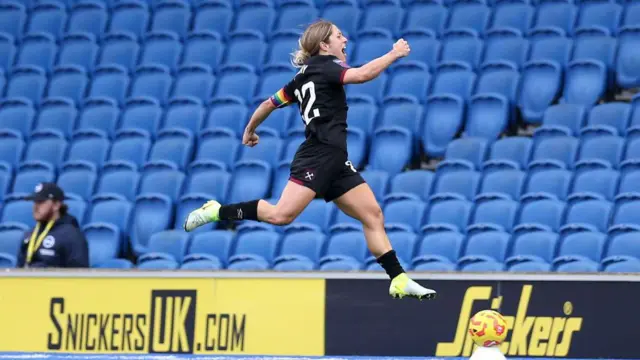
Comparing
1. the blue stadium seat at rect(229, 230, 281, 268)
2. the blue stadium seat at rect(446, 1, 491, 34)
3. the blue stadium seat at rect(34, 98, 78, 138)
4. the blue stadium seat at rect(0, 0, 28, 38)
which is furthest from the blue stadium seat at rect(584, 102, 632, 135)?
the blue stadium seat at rect(0, 0, 28, 38)

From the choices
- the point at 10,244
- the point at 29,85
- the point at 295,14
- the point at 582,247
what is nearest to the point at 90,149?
the point at 29,85

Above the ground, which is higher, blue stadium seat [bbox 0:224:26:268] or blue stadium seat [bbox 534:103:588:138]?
blue stadium seat [bbox 534:103:588:138]

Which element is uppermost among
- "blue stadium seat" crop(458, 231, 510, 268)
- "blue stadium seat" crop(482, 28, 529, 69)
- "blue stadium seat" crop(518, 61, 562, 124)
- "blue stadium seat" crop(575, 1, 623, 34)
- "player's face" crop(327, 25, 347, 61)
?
"blue stadium seat" crop(575, 1, 623, 34)

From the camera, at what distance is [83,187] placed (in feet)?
46.4

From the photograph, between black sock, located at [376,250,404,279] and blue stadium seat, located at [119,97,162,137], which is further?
blue stadium seat, located at [119,97,162,137]

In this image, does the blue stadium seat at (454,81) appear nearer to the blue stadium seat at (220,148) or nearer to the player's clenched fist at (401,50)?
the blue stadium seat at (220,148)

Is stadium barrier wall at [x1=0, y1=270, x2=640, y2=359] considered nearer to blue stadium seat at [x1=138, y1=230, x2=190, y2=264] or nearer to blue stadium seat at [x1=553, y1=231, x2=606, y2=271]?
blue stadium seat at [x1=553, y1=231, x2=606, y2=271]

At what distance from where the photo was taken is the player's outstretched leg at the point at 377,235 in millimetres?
7863

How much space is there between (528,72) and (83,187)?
16.8 feet

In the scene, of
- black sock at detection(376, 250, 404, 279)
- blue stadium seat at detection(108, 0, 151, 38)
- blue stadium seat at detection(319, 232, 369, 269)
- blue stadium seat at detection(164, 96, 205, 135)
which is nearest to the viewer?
black sock at detection(376, 250, 404, 279)

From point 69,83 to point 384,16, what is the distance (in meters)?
4.04

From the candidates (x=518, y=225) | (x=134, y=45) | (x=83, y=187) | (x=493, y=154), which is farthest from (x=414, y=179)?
(x=134, y=45)

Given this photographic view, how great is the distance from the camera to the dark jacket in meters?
10.9

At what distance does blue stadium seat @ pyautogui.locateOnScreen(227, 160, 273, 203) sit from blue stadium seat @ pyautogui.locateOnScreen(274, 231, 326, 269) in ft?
4.17
